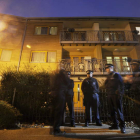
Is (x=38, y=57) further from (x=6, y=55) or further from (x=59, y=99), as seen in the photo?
(x=59, y=99)

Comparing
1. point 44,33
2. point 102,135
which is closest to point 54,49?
point 44,33

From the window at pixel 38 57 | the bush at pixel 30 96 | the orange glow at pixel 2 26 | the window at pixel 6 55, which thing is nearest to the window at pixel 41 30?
the window at pixel 38 57

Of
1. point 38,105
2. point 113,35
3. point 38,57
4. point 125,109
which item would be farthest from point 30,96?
point 113,35

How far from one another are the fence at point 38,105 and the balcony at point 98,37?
6.99 meters

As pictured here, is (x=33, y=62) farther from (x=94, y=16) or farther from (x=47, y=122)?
(x=94, y=16)

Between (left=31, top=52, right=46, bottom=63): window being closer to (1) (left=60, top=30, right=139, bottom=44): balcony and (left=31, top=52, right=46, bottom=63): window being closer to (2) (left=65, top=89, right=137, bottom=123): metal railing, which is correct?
(1) (left=60, top=30, right=139, bottom=44): balcony

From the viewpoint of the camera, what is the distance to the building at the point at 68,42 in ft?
31.5

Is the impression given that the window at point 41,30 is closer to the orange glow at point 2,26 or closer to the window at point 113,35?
the orange glow at point 2,26

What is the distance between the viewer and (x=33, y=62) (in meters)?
9.72

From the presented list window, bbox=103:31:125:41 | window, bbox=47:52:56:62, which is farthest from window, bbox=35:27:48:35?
window, bbox=103:31:125:41

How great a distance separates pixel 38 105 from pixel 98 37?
8.90 m

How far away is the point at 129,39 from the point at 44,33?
8827 mm

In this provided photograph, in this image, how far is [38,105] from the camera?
417cm

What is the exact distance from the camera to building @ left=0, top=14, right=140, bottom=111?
31.5ft
